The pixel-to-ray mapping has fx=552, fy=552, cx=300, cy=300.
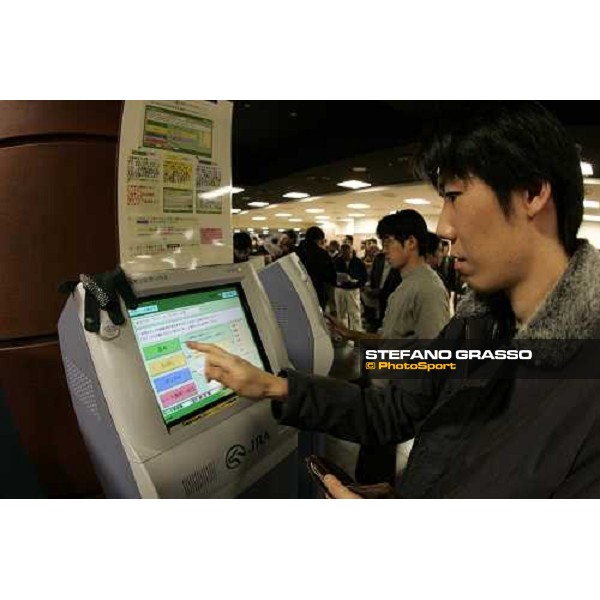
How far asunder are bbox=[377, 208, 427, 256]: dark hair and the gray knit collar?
0.28 metres

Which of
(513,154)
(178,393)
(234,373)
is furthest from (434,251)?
(178,393)

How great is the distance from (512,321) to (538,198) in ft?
0.89

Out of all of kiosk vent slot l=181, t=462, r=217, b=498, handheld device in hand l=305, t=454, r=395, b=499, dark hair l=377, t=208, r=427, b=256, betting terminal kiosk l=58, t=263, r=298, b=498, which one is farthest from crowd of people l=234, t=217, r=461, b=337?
kiosk vent slot l=181, t=462, r=217, b=498

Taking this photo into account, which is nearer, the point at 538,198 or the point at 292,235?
the point at 538,198

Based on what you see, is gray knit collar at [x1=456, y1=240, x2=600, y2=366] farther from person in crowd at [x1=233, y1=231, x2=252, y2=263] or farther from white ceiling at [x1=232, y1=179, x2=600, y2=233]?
person in crowd at [x1=233, y1=231, x2=252, y2=263]

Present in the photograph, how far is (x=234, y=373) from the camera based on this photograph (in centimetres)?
114

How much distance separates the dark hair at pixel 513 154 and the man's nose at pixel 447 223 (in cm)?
5

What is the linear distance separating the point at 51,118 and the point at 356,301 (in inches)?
30.1

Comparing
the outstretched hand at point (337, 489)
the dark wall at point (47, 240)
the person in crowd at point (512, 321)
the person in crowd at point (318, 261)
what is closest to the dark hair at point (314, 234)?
the person in crowd at point (318, 261)

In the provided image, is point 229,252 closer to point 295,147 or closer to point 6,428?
point 295,147

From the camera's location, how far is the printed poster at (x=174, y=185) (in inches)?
45.9

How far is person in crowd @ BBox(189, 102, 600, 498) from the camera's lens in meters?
0.99

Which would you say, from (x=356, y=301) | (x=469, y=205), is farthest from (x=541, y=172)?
(x=356, y=301)

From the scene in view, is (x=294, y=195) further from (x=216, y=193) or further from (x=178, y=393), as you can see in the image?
(x=178, y=393)
